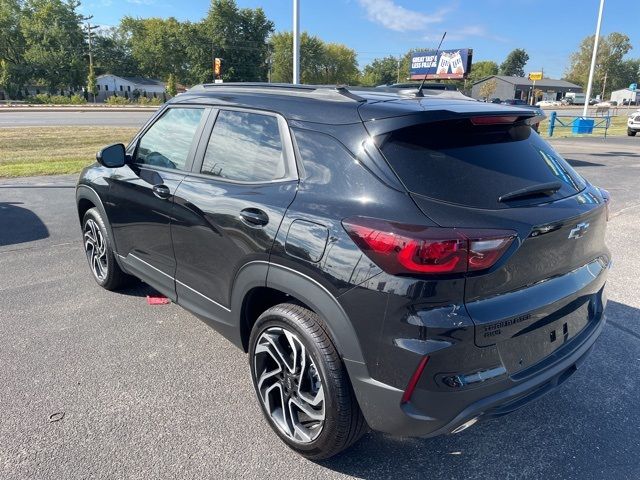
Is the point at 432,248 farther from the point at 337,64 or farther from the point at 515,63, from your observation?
the point at 515,63

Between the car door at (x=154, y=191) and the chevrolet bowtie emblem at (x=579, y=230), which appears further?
the car door at (x=154, y=191)

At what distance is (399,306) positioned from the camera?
1907mm

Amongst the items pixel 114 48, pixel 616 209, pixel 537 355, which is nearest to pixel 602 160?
pixel 616 209

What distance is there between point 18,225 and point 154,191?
168 inches

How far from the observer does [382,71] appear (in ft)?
440

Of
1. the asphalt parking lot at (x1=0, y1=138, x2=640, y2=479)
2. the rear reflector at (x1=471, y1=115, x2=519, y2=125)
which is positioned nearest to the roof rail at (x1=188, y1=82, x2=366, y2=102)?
the rear reflector at (x1=471, y1=115, x2=519, y2=125)

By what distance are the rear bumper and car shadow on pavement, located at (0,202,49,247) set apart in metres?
5.38

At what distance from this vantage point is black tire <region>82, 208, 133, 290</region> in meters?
4.18

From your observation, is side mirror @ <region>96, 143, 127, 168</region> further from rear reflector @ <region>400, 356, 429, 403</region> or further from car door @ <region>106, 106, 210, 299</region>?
rear reflector @ <region>400, 356, 429, 403</region>

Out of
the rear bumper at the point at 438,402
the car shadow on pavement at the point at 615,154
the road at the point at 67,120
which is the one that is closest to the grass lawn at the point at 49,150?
the road at the point at 67,120

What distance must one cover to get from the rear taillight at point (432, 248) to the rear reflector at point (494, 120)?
643 mm

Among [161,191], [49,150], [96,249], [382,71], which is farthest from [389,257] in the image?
[382,71]

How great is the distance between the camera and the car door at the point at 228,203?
249cm

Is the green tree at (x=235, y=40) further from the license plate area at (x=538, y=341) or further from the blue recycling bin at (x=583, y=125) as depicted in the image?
the license plate area at (x=538, y=341)
